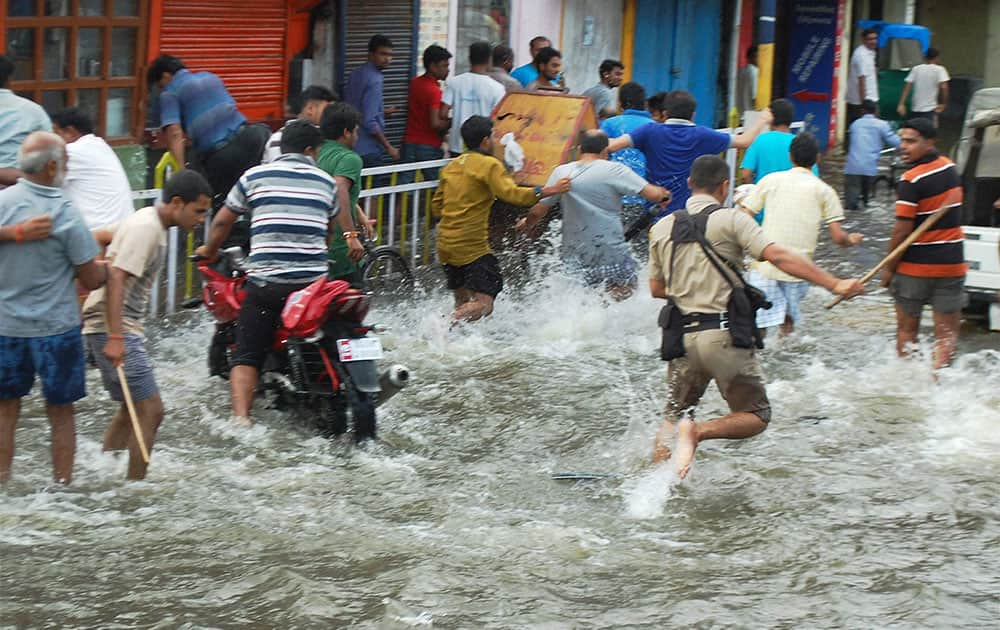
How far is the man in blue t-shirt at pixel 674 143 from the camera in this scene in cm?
1109

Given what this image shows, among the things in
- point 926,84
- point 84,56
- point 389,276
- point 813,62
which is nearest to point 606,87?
point 389,276

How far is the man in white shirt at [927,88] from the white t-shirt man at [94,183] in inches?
595

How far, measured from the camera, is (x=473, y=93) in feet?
43.5

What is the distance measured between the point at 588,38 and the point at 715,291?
37.2 feet

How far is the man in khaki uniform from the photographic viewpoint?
23.1 feet

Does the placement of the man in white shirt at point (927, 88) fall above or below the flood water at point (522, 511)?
above

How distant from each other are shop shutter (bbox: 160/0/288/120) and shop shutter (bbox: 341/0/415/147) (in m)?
0.75

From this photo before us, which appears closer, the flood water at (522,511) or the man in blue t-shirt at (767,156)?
the flood water at (522,511)

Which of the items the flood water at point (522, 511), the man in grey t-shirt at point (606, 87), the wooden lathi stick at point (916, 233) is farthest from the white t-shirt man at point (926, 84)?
the wooden lathi stick at point (916, 233)

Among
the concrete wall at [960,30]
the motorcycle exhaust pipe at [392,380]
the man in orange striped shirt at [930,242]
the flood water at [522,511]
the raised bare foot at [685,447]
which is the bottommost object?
the flood water at [522,511]

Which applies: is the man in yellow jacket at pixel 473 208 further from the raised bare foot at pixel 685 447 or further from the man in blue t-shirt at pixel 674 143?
the raised bare foot at pixel 685 447

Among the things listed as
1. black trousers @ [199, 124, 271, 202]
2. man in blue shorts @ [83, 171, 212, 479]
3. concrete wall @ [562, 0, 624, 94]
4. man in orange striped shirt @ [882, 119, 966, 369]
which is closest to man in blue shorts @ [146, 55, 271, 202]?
black trousers @ [199, 124, 271, 202]

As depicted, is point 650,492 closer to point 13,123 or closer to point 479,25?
point 13,123

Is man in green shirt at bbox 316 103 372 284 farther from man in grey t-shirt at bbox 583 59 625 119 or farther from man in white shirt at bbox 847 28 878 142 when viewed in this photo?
man in white shirt at bbox 847 28 878 142
